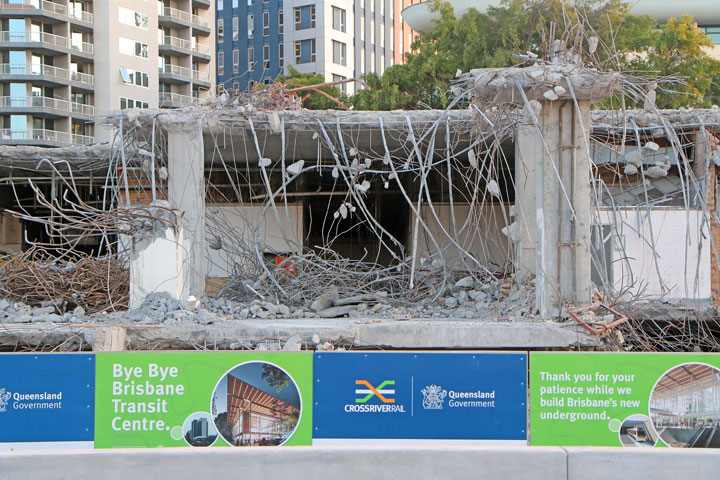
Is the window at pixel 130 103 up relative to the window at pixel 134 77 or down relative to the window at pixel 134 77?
down

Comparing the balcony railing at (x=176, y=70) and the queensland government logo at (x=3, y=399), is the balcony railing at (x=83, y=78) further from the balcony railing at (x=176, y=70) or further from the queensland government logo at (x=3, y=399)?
the queensland government logo at (x=3, y=399)

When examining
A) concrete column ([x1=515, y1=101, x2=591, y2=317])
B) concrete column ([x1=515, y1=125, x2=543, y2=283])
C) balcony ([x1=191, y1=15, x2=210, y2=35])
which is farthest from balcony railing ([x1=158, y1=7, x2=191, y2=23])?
concrete column ([x1=515, y1=101, x2=591, y2=317])

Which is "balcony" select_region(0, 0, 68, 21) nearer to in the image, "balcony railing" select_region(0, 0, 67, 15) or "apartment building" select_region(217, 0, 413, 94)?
"balcony railing" select_region(0, 0, 67, 15)

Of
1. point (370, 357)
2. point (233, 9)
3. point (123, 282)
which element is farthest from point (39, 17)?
point (370, 357)

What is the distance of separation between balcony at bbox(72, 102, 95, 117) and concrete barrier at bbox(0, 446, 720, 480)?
48940 millimetres

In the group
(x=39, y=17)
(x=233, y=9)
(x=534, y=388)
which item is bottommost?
(x=534, y=388)

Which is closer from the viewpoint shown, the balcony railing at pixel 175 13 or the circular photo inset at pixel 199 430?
the circular photo inset at pixel 199 430

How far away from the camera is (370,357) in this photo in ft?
18.1

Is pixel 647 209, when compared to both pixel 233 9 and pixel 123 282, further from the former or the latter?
pixel 233 9

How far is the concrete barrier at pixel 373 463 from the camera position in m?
5.39

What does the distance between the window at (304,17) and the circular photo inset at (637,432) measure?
55.9 metres

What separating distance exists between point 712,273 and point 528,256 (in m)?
2.95

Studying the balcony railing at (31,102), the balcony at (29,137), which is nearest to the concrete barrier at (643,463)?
the balcony at (29,137)

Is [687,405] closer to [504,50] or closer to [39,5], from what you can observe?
[504,50]
